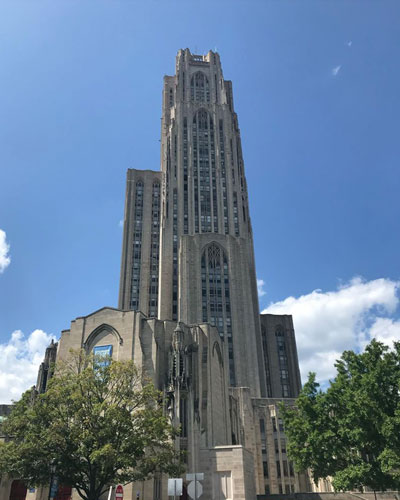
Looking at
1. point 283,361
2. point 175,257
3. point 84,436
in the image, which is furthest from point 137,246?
point 84,436

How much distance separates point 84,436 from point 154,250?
89.3 metres

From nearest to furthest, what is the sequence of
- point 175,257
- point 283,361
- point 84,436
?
point 84,436
point 283,361
point 175,257

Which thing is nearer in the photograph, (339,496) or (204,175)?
(339,496)

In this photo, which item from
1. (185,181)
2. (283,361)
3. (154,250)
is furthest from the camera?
(154,250)

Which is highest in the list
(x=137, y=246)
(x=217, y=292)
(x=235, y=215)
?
(x=235, y=215)

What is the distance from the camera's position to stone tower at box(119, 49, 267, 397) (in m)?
92.5

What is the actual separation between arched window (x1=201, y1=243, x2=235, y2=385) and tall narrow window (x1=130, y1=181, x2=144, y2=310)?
21955mm

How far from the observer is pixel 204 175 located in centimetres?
11538

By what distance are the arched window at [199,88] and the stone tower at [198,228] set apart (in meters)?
0.30

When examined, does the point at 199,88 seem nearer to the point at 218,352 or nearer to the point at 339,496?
the point at 218,352

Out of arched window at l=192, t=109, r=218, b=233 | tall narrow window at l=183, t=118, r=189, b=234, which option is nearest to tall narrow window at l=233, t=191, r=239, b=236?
arched window at l=192, t=109, r=218, b=233

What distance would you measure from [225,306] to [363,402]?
205ft

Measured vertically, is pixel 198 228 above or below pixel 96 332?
above

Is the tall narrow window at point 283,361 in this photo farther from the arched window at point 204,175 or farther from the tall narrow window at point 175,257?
the arched window at point 204,175
